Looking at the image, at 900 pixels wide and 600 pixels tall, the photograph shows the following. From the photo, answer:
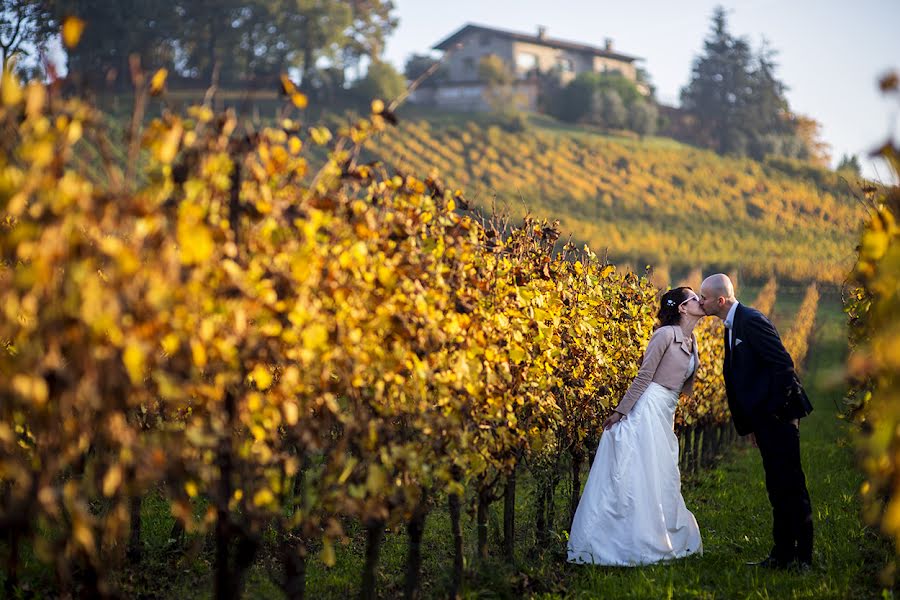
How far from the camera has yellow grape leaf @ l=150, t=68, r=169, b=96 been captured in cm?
290

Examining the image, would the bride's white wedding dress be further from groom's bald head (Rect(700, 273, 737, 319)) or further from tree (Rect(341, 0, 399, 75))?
tree (Rect(341, 0, 399, 75))

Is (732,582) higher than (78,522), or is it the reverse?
(78,522)

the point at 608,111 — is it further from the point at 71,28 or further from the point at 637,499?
the point at 71,28

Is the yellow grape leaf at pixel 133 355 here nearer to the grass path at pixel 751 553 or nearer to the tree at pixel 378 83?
the grass path at pixel 751 553

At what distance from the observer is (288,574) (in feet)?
12.2

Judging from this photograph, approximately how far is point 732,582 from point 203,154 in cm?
439

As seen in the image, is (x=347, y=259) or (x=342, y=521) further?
(x=342, y=521)

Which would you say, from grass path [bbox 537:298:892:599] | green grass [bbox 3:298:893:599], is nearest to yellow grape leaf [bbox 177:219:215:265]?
grass path [bbox 537:298:892:599]

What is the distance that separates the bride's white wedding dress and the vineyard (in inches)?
23.8

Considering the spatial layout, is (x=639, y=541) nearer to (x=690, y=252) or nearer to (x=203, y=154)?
(x=203, y=154)

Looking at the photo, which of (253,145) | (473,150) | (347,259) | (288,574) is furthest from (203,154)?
(473,150)

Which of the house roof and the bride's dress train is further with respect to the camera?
the house roof

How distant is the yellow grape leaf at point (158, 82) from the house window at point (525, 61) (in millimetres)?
65220

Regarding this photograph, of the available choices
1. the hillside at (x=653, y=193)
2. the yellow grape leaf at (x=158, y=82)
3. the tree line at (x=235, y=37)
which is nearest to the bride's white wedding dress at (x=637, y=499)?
the yellow grape leaf at (x=158, y=82)
